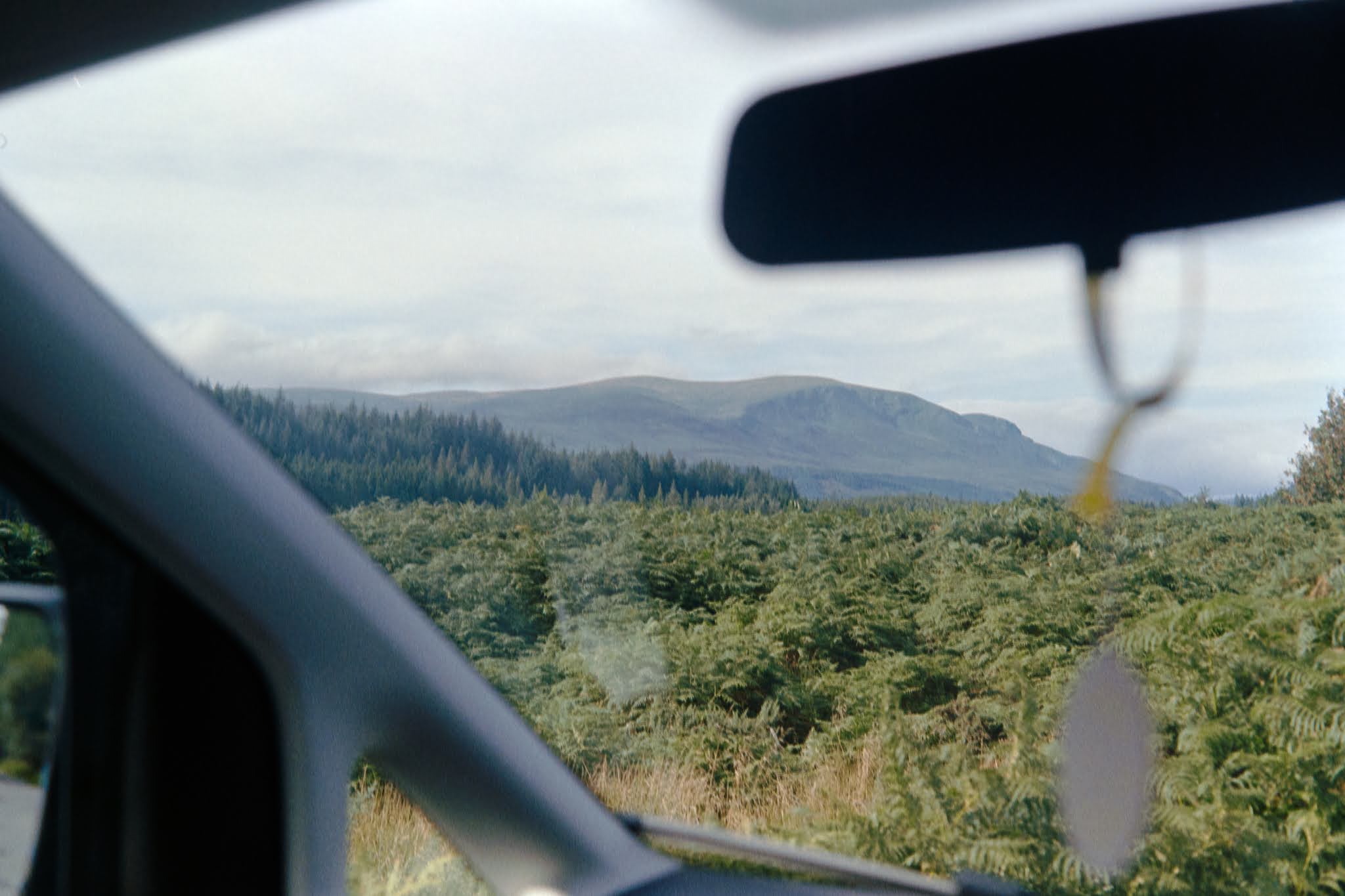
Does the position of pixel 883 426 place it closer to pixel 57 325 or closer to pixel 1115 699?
pixel 1115 699

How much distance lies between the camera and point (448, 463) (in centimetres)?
315

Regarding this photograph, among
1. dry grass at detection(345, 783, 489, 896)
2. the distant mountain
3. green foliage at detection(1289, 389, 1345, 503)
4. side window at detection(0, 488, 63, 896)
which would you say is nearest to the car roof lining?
side window at detection(0, 488, 63, 896)

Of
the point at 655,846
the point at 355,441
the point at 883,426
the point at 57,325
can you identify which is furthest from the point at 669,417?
the point at 57,325

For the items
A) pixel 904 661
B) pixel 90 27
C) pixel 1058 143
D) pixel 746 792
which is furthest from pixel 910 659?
pixel 90 27

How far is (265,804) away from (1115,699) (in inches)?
85.8

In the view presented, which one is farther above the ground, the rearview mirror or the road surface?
the rearview mirror

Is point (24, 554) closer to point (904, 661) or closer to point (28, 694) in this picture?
point (28, 694)

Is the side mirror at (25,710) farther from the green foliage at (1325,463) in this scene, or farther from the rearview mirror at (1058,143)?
the green foliage at (1325,463)

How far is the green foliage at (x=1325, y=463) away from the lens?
2748 mm

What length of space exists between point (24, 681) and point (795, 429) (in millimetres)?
1997

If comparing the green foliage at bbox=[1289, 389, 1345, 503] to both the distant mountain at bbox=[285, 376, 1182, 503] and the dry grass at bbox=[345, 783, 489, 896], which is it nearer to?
the distant mountain at bbox=[285, 376, 1182, 503]

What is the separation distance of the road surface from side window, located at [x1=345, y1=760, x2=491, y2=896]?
52 centimetres

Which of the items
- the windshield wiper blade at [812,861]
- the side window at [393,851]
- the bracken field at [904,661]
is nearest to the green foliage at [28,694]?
the side window at [393,851]

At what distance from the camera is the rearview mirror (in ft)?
3.69
